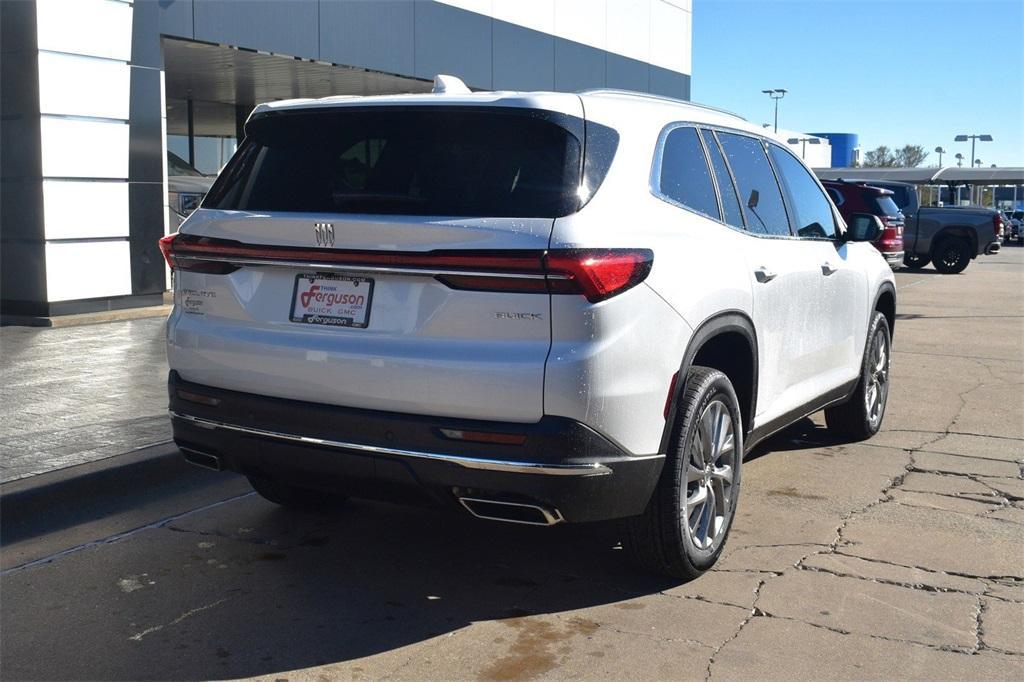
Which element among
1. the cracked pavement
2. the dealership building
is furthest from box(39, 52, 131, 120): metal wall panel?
the cracked pavement

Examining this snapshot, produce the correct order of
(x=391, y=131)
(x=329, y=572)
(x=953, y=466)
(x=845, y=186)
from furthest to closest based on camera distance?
(x=845, y=186) < (x=953, y=466) < (x=329, y=572) < (x=391, y=131)

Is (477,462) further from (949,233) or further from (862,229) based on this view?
(949,233)

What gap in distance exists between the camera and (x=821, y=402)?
634 cm

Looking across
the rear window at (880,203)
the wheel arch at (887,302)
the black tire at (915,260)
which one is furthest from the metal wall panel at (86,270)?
the black tire at (915,260)

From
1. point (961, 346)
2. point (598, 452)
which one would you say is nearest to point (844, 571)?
point (598, 452)

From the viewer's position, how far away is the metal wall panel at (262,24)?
14.4 meters

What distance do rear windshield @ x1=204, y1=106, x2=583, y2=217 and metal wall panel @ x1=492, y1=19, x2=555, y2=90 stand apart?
15627mm

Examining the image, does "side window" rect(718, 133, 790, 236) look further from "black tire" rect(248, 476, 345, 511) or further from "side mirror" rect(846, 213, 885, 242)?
"black tire" rect(248, 476, 345, 511)

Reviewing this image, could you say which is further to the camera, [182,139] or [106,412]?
[182,139]

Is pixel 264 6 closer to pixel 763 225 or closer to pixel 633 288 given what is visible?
pixel 763 225

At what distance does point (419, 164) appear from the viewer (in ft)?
13.8

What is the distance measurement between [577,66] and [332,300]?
60.9ft

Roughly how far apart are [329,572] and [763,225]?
8.47ft

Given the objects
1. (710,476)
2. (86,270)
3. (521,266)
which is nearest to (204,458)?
(521,266)
